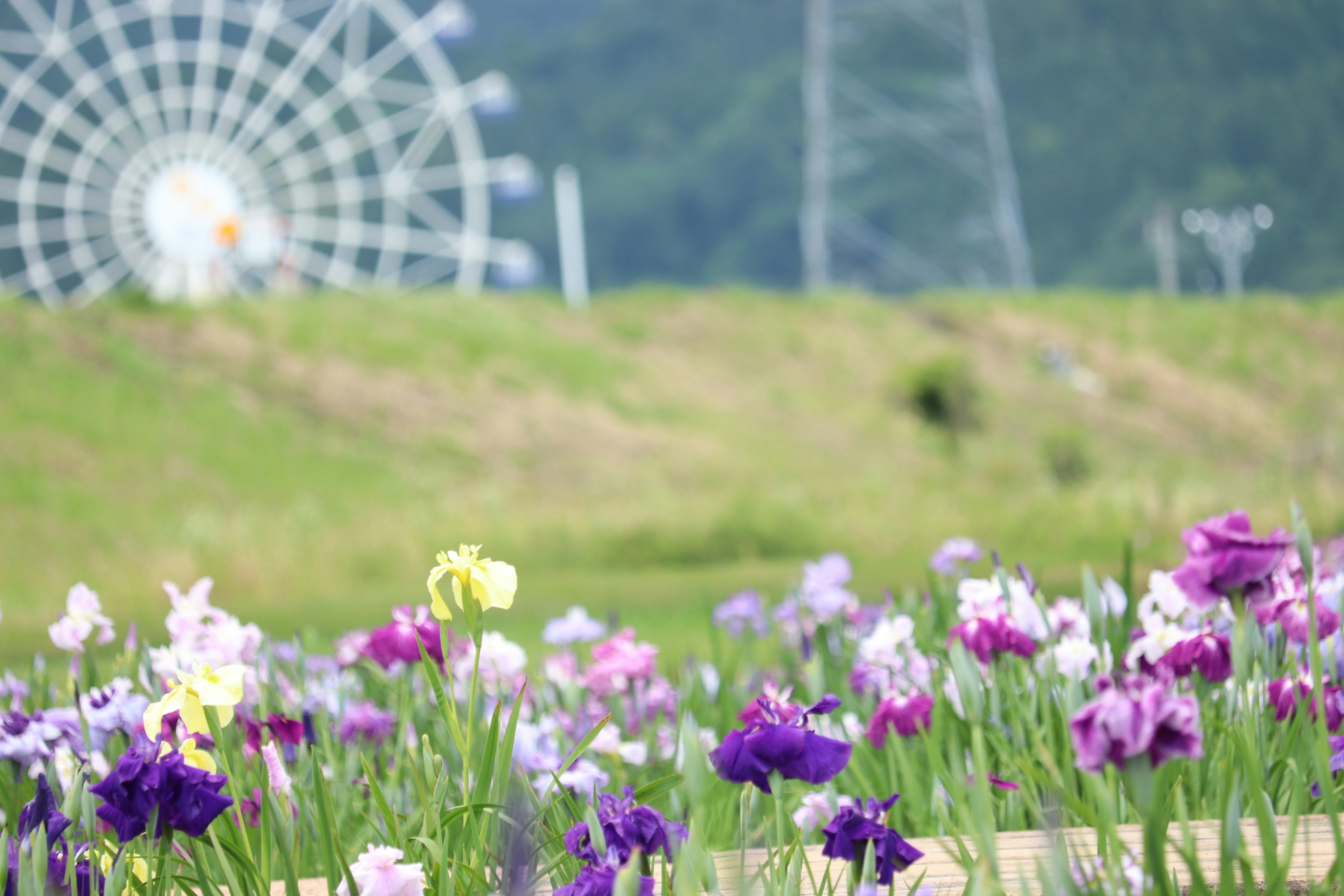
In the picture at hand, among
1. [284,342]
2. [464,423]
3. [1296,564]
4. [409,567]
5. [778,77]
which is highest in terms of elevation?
A: [778,77]

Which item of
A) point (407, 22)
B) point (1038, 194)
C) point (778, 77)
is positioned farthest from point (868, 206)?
point (407, 22)

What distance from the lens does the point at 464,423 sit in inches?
688

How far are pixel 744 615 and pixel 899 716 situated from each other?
128 centimetres

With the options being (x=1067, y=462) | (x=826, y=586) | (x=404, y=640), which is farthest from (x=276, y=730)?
(x=1067, y=462)

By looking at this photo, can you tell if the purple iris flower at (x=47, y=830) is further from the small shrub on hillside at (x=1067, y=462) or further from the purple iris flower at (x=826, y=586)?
the small shrub on hillside at (x=1067, y=462)

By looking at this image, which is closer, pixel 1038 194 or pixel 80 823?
pixel 80 823

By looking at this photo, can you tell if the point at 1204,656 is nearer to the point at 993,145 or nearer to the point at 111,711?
the point at 111,711

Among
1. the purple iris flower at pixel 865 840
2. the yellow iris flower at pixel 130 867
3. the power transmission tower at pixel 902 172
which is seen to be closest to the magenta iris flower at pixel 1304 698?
the purple iris flower at pixel 865 840

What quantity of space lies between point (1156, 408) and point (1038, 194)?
68081mm

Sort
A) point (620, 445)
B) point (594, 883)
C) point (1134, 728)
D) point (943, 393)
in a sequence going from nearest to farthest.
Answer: point (1134, 728) → point (594, 883) → point (943, 393) → point (620, 445)

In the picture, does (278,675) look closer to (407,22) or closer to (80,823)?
(80,823)

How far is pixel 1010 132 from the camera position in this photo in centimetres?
9200

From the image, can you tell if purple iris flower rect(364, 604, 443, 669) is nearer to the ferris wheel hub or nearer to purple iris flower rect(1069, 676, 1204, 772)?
purple iris flower rect(1069, 676, 1204, 772)

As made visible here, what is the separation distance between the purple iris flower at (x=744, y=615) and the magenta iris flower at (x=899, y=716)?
1199 mm
